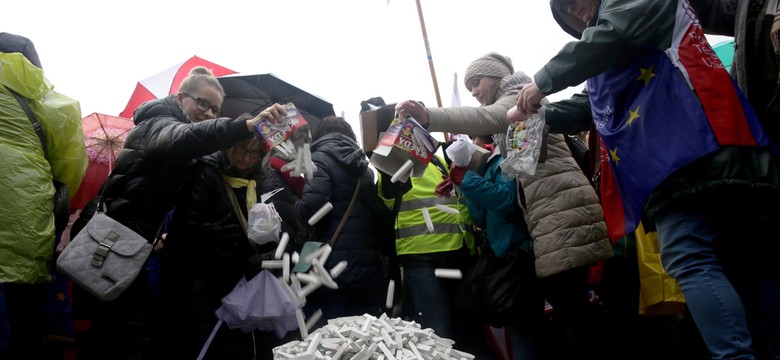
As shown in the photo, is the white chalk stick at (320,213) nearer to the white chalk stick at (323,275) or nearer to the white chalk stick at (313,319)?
the white chalk stick at (323,275)

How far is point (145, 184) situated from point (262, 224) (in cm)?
73

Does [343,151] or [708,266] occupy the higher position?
[708,266]

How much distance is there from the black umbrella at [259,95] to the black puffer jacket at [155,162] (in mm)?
1072

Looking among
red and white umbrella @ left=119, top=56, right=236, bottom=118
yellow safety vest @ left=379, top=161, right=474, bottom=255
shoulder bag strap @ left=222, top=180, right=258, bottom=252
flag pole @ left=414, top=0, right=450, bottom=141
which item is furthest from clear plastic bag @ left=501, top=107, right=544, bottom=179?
red and white umbrella @ left=119, top=56, right=236, bottom=118

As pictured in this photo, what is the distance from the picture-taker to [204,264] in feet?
10.3

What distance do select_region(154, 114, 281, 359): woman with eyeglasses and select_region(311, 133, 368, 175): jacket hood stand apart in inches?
31.5

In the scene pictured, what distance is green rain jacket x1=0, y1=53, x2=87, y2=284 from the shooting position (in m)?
2.61

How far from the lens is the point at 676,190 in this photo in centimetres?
193

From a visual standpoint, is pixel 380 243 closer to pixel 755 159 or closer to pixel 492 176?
pixel 492 176

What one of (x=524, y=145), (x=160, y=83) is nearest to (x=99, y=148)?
(x=160, y=83)

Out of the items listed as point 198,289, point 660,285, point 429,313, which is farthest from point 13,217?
point 660,285

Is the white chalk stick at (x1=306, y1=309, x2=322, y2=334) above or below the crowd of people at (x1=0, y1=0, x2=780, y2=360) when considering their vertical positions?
below

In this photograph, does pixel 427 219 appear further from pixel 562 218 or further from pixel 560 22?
pixel 560 22

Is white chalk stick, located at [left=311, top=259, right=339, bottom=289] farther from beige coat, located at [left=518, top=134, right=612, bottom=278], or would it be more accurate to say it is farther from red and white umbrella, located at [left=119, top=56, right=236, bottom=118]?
red and white umbrella, located at [left=119, top=56, right=236, bottom=118]
